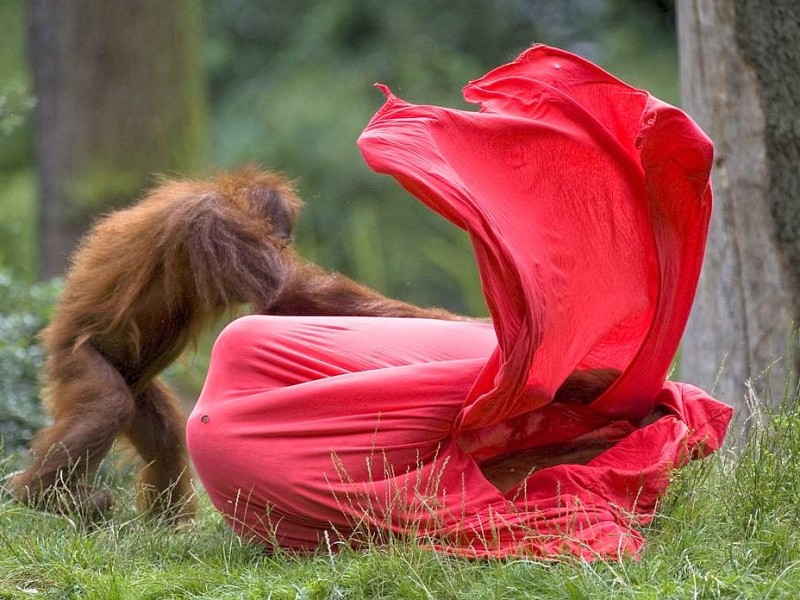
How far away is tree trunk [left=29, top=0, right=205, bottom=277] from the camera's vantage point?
8.80 meters

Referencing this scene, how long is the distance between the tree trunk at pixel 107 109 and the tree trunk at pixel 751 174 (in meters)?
4.80

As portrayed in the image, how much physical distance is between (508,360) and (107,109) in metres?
6.12

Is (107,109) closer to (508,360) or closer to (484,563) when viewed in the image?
(508,360)

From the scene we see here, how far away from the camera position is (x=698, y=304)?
5152 mm

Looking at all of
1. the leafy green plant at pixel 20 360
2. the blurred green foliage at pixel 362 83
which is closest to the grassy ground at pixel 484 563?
the leafy green plant at pixel 20 360

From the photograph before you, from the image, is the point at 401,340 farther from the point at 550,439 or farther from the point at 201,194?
the point at 201,194

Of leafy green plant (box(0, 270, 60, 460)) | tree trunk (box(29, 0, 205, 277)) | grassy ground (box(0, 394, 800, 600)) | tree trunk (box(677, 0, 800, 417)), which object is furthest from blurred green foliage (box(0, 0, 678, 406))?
grassy ground (box(0, 394, 800, 600))

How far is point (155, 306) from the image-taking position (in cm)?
478

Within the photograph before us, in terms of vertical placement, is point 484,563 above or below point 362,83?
below

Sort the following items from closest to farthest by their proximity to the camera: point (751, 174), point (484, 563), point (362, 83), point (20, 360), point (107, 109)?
point (484, 563), point (751, 174), point (20, 360), point (107, 109), point (362, 83)

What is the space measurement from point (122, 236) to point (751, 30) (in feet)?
8.53

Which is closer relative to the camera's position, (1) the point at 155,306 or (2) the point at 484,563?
(2) the point at 484,563

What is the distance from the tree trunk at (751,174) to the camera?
4699 millimetres

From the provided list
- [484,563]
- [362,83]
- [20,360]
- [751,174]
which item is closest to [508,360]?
[484,563]
